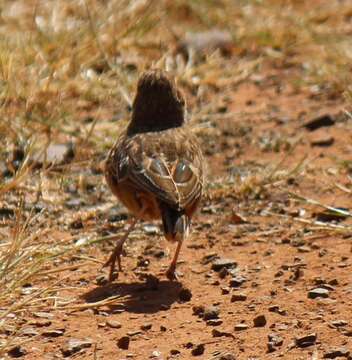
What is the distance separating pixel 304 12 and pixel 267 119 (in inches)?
118

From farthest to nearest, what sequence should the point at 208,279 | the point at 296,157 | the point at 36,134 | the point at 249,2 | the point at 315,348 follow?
the point at 249,2 < the point at 296,157 < the point at 36,134 < the point at 208,279 < the point at 315,348

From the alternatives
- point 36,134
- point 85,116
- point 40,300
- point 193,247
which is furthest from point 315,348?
point 85,116

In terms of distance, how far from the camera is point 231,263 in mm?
7695

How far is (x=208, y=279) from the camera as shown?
7.52 m

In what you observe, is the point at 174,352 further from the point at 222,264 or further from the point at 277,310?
the point at 222,264

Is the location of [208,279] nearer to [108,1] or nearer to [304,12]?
[108,1]

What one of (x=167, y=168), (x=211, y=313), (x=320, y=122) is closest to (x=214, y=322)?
(x=211, y=313)

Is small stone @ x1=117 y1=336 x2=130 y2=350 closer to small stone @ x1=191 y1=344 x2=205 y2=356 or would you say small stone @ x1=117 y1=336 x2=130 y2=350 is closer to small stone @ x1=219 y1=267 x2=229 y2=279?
small stone @ x1=191 y1=344 x2=205 y2=356

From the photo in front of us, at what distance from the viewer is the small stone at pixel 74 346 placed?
20.6ft

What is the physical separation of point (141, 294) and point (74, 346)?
3.46 feet

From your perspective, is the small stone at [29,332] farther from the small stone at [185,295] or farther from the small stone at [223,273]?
the small stone at [223,273]

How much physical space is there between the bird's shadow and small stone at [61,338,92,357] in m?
0.54

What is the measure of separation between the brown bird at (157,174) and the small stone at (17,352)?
4.11ft

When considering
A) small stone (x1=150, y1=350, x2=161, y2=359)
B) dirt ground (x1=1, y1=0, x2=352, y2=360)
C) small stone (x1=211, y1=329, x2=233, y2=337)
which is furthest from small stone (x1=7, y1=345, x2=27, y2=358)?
small stone (x1=211, y1=329, x2=233, y2=337)
